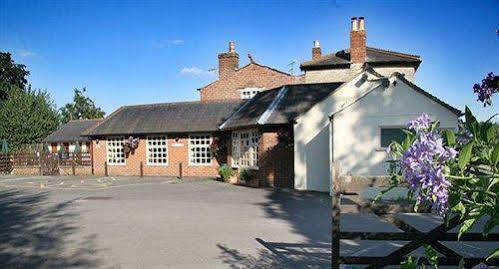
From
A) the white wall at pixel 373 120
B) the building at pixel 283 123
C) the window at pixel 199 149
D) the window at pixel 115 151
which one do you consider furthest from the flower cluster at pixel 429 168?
the window at pixel 115 151

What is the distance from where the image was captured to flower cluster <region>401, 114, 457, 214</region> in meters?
2.54

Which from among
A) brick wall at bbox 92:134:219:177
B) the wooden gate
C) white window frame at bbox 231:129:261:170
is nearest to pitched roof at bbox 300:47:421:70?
white window frame at bbox 231:129:261:170

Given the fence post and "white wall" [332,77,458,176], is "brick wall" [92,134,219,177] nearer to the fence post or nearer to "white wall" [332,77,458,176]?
"white wall" [332,77,458,176]

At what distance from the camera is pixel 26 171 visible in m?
34.2

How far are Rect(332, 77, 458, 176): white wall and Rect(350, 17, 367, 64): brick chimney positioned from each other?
970 cm

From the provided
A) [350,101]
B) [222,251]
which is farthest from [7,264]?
[350,101]

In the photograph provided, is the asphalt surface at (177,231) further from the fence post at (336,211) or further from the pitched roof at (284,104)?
the pitched roof at (284,104)

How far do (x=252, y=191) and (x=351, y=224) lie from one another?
8787 millimetres

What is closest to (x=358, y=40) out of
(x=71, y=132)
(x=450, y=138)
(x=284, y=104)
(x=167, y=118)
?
(x=284, y=104)

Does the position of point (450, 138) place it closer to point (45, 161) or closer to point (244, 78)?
point (244, 78)

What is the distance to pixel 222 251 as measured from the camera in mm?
8352

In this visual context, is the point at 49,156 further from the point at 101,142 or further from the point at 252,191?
the point at 252,191

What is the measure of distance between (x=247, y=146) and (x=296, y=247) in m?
14.7

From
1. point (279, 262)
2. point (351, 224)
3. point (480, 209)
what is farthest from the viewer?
point (351, 224)
